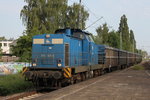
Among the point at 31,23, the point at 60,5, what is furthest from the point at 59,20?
the point at 31,23

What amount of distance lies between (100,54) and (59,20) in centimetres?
2897

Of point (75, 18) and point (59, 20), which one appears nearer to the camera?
point (59, 20)

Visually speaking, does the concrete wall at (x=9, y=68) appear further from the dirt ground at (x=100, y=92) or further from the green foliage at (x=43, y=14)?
the green foliage at (x=43, y=14)

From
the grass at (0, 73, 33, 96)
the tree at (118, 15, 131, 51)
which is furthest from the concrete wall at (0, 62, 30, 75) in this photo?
the tree at (118, 15, 131, 51)

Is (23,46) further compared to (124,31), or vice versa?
(124,31)

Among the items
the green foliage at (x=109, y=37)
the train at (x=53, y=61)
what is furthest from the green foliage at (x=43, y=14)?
the train at (x=53, y=61)

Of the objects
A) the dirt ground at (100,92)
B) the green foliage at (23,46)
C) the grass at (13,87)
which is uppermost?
the green foliage at (23,46)

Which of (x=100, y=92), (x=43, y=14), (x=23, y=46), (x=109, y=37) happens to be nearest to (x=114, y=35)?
(x=109, y=37)

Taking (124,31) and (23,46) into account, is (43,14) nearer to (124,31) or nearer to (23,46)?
(23,46)

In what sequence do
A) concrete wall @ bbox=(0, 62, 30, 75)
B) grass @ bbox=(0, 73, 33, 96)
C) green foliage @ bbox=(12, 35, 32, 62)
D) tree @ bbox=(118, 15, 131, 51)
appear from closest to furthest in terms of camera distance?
grass @ bbox=(0, 73, 33, 96)
concrete wall @ bbox=(0, 62, 30, 75)
green foliage @ bbox=(12, 35, 32, 62)
tree @ bbox=(118, 15, 131, 51)

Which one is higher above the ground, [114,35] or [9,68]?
[114,35]

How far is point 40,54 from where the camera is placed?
44.0 ft

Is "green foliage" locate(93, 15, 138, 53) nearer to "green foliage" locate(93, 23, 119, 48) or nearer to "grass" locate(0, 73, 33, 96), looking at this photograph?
"green foliage" locate(93, 23, 119, 48)

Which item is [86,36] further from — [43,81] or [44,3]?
[44,3]
